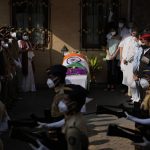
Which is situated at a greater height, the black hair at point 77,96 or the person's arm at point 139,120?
the black hair at point 77,96

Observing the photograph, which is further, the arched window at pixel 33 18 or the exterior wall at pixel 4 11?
the arched window at pixel 33 18

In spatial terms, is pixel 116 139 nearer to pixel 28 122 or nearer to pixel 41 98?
pixel 28 122

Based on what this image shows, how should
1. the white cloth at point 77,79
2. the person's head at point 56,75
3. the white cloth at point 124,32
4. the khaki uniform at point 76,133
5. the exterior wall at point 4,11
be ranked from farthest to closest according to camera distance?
the exterior wall at point 4,11 → the white cloth at point 124,32 → the white cloth at point 77,79 → the person's head at point 56,75 → the khaki uniform at point 76,133

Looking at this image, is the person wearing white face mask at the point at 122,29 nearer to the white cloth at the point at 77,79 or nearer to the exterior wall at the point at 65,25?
the exterior wall at the point at 65,25

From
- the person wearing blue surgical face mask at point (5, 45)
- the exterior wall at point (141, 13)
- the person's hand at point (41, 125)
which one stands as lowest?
the person's hand at point (41, 125)

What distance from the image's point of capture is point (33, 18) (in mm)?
15641

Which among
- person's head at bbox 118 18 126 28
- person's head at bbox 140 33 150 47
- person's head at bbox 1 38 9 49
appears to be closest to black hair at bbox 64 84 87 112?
person's head at bbox 140 33 150 47

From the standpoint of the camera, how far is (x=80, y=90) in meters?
4.88

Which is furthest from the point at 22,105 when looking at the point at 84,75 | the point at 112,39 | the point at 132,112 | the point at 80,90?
the point at 80,90

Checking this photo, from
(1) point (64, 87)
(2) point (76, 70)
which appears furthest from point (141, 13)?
(1) point (64, 87)

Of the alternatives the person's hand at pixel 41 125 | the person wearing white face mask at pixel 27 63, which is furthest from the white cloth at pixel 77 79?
the person's hand at pixel 41 125

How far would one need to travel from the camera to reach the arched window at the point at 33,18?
15.5 metres

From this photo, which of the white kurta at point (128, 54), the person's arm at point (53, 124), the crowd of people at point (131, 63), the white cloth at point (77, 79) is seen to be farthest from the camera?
the white kurta at point (128, 54)

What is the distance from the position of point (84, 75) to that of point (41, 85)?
4.30 metres
